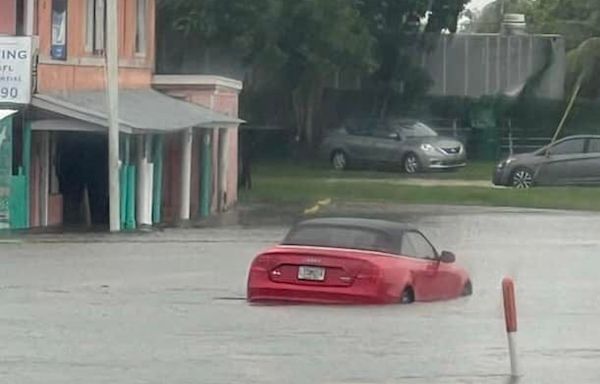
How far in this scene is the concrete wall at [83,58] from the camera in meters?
36.3

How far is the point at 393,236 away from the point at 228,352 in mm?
6190

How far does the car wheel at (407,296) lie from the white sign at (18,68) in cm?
1510

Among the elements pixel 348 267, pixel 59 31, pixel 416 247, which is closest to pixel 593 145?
pixel 59 31

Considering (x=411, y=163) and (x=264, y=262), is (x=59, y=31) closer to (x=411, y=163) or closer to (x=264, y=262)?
(x=264, y=262)

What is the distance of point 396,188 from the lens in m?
49.3

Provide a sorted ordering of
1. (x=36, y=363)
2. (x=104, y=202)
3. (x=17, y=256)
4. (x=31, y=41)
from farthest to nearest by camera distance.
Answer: (x=104, y=202) → (x=31, y=41) → (x=17, y=256) → (x=36, y=363)

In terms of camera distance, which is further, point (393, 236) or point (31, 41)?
point (31, 41)

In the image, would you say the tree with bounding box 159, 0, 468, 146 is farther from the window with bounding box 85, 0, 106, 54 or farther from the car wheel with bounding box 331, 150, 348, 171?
the window with bounding box 85, 0, 106, 54

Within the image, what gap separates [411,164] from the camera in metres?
58.6

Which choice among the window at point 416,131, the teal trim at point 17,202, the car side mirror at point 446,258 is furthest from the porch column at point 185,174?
the window at point 416,131

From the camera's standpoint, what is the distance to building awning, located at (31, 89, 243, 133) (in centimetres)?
3512

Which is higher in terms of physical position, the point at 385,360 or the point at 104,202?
the point at 385,360

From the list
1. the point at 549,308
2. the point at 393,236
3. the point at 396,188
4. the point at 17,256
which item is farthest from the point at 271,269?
the point at 396,188

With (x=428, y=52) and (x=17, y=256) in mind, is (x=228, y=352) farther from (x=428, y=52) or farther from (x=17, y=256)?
(x=428, y=52)
